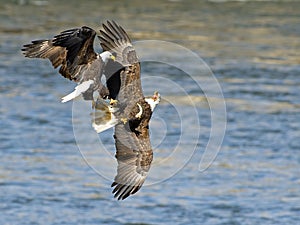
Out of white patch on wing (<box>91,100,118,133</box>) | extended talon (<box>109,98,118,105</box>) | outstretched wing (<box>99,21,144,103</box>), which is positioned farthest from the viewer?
outstretched wing (<box>99,21,144,103</box>)

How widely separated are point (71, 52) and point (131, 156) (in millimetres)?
1031

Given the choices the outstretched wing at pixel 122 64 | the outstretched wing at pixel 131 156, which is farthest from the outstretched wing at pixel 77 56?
the outstretched wing at pixel 131 156

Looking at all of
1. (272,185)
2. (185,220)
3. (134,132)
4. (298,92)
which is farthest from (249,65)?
(134,132)

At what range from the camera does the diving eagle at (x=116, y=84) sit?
8.63 metres

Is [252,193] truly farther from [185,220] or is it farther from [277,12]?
[277,12]

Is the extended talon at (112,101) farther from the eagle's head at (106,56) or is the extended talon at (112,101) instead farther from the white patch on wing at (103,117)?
the eagle's head at (106,56)

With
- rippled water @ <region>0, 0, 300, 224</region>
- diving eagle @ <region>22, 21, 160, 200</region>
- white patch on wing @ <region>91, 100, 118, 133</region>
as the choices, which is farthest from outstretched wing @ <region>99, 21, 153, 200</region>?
rippled water @ <region>0, 0, 300, 224</region>

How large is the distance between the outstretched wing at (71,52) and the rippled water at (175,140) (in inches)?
215

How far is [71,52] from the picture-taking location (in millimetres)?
8820

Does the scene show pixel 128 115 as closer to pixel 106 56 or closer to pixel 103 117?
pixel 103 117

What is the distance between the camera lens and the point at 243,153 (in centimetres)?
1694

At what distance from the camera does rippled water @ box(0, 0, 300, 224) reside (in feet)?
47.9

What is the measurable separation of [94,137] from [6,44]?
27.7 feet

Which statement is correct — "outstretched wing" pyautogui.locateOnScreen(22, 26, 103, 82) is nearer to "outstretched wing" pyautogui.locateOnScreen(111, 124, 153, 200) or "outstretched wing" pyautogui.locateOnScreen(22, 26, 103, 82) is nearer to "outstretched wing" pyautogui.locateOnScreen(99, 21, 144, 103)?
"outstretched wing" pyautogui.locateOnScreen(99, 21, 144, 103)
